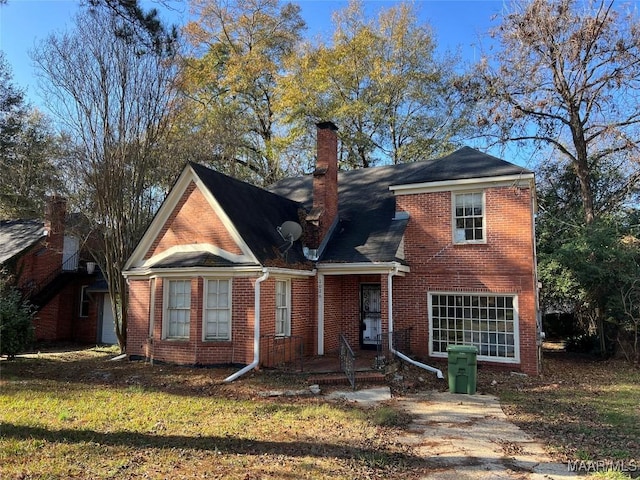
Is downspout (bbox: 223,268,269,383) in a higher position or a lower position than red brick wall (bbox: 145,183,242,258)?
lower

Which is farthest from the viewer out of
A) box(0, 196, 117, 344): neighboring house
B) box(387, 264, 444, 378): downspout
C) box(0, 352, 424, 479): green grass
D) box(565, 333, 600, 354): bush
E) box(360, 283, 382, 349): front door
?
box(0, 196, 117, 344): neighboring house

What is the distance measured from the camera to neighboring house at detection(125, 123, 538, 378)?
12.6m

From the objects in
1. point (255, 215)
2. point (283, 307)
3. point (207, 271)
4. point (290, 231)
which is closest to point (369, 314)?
point (283, 307)

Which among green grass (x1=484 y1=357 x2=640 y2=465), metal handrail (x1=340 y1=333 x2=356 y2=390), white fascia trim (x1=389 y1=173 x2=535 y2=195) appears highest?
white fascia trim (x1=389 y1=173 x2=535 y2=195)

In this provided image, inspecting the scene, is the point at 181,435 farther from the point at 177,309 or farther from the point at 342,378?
the point at 177,309

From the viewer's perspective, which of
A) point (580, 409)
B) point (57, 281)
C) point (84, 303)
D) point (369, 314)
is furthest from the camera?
point (84, 303)

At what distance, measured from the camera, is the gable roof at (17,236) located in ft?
69.5

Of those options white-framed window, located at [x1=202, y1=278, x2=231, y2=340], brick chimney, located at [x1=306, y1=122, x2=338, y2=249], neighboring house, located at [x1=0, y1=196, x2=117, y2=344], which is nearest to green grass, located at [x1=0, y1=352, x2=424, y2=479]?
white-framed window, located at [x1=202, y1=278, x2=231, y2=340]

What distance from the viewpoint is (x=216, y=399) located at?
9344mm

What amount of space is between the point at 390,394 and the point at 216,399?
145 inches

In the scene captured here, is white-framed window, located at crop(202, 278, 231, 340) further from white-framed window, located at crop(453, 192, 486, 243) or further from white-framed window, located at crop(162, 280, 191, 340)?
white-framed window, located at crop(453, 192, 486, 243)

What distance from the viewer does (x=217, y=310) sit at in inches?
498

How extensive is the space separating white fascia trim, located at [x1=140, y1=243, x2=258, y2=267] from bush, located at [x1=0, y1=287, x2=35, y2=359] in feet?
15.0

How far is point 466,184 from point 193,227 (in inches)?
323
